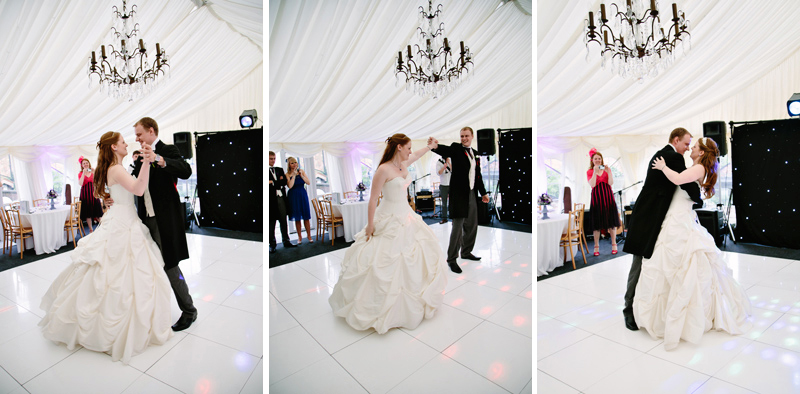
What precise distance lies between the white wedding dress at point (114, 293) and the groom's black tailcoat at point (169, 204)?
0.25 ft

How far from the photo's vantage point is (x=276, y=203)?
143cm

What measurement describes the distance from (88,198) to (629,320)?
3.10 meters

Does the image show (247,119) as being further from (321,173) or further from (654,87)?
(654,87)

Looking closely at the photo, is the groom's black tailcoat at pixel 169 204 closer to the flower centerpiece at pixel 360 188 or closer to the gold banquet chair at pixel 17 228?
the gold banquet chair at pixel 17 228

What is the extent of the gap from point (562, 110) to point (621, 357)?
1633 millimetres

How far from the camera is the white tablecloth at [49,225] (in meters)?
1.54

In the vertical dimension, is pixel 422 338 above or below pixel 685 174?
below

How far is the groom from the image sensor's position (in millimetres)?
1492

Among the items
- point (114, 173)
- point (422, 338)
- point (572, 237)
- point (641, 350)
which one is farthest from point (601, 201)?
point (114, 173)

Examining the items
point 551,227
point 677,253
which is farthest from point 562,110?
point 677,253

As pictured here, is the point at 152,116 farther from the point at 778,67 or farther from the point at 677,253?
the point at 778,67

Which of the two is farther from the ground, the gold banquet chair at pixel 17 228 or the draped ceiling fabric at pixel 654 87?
the draped ceiling fabric at pixel 654 87

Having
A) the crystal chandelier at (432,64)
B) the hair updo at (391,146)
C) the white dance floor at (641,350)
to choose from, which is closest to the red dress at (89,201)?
the hair updo at (391,146)

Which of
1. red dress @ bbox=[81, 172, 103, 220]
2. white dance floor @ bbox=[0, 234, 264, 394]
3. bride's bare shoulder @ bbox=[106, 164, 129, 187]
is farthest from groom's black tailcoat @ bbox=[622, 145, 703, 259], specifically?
red dress @ bbox=[81, 172, 103, 220]
